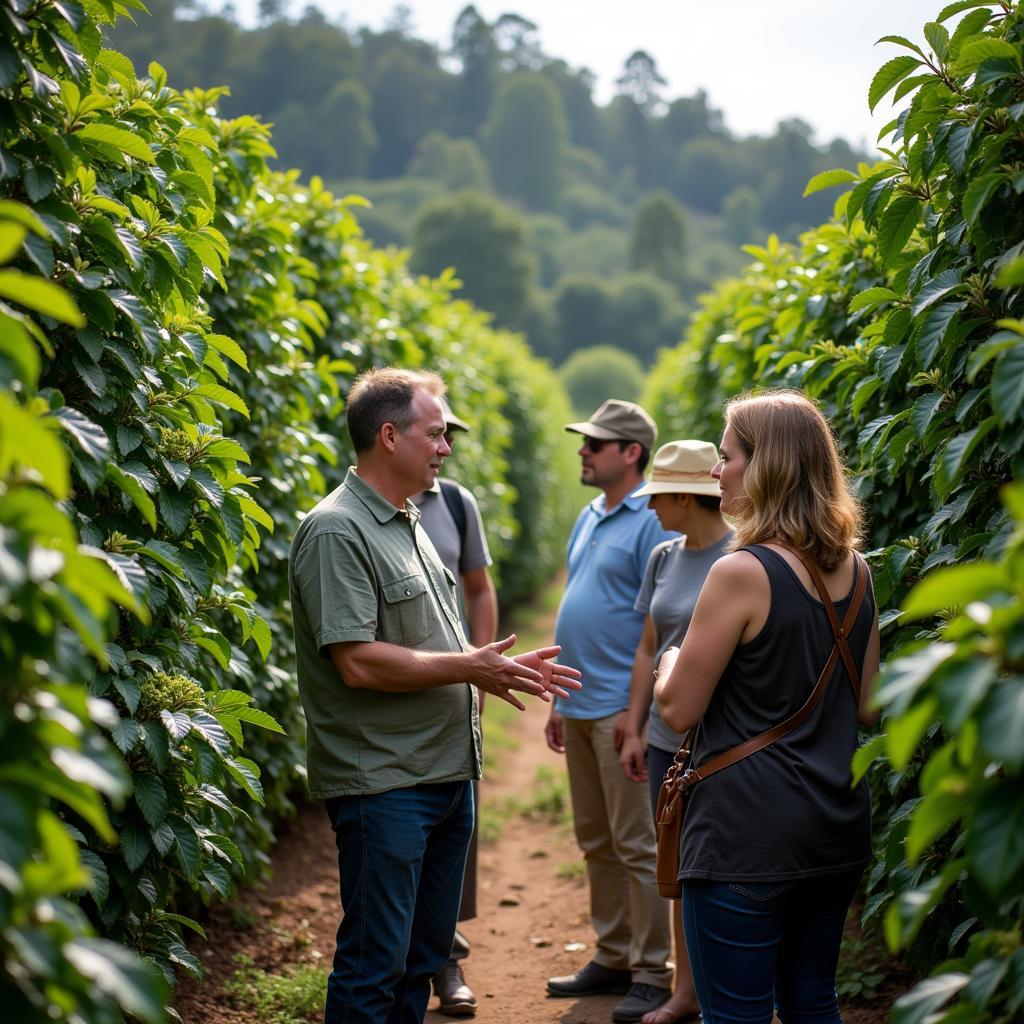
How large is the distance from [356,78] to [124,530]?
470ft

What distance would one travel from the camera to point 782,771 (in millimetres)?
2869

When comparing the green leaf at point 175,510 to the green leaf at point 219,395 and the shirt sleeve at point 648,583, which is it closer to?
the green leaf at point 219,395

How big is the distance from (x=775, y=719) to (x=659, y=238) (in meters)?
117

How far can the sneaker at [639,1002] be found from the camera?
4.70 meters

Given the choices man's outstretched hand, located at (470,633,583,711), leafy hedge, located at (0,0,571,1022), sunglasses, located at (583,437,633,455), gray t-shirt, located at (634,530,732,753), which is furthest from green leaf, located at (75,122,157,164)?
sunglasses, located at (583,437,633,455)

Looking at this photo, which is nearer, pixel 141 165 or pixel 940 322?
pixel 940 322

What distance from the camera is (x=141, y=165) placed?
3.18 m

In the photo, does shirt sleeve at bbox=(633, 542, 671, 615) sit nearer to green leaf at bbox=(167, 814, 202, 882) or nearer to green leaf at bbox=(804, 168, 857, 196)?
green leaf at bbox=(804, 168, 857, 196)

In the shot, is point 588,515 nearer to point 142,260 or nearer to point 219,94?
point 219,94

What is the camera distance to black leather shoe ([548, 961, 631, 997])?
506 centimetres

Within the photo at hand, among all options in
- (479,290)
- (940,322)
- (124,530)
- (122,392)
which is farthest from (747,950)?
(479,290)

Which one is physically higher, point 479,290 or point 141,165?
point 141,165

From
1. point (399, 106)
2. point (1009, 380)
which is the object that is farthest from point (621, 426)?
point (399, 106)

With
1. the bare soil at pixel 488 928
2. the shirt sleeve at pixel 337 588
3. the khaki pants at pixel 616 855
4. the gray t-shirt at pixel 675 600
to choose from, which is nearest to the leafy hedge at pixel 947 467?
the gray t-shirt at pixel 675 600
